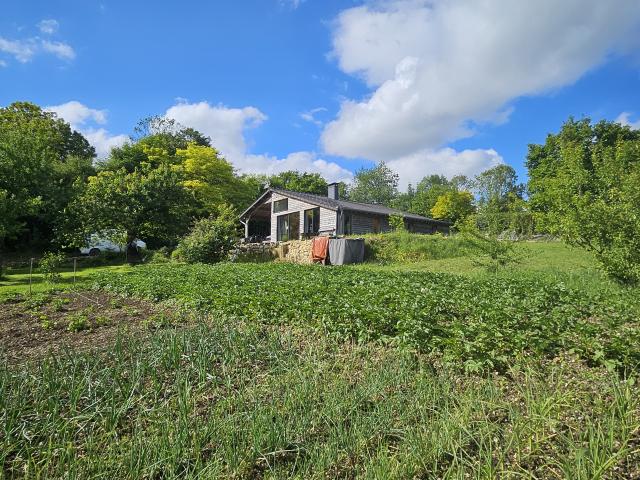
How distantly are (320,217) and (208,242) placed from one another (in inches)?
288

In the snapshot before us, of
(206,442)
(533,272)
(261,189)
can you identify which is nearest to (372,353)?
(206,442)

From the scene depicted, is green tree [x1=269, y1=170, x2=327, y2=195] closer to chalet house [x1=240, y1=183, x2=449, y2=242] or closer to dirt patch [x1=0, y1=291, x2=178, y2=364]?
chalet house [x1=240, y1=183, x2=449, y2=242]

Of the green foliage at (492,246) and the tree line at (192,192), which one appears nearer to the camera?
the tree line at (192,192)

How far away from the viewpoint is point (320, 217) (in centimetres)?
2352

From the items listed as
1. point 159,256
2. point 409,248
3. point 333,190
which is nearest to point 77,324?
point 409,248

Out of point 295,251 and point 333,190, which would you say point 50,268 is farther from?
point 333,190

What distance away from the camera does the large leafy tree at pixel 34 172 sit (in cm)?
1467

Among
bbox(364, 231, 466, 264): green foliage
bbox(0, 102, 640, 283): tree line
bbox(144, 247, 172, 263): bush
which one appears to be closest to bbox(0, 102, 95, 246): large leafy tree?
bbox(0, 102, 640, 283): tree line

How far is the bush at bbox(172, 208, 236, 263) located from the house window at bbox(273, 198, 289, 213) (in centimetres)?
604

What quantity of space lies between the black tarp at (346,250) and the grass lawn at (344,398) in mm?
12090

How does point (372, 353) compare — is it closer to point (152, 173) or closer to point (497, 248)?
point (497, 248)

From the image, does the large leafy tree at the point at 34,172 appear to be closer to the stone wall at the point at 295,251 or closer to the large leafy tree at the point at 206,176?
the large leafy tree at the point at 206,176

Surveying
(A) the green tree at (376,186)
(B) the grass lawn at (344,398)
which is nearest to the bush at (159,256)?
(B) the grass lawn at (344,398)

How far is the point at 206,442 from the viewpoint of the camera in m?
2.57
